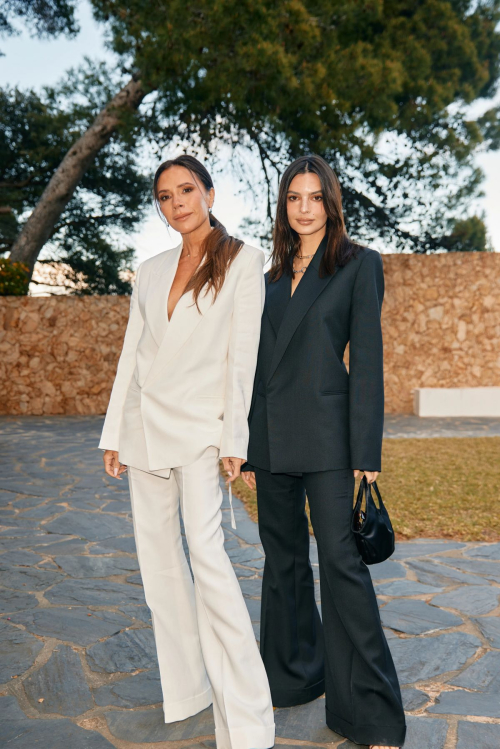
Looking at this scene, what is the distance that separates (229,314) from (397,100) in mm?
11612

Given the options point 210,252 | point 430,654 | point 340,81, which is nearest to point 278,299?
point 210,252

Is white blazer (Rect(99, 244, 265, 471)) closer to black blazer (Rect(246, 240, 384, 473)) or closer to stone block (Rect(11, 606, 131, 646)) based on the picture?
black blazer (Rect(246, 240, 384, 473))

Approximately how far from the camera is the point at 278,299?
7.73 ft

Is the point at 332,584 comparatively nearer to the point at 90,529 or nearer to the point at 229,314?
the point at 229,314

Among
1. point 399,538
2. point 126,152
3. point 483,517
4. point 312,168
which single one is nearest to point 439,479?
point 483,517

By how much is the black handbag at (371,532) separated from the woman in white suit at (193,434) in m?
0.40

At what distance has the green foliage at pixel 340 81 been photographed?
405 inches

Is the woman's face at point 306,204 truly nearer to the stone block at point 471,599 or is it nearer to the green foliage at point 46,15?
the stone block at point 471,599

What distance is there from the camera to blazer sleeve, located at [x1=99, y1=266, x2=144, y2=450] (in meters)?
2.41

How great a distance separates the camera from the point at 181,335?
7.24 feet

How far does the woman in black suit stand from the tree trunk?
1152 centimetres

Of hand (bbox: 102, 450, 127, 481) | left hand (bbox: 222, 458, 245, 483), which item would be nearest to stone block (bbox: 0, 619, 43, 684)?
hand (bbox: 102, 450, 127, 481)

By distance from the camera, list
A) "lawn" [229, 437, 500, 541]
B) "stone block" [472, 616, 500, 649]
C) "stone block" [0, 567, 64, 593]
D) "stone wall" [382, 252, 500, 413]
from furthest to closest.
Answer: "stone wall" [382, 252, 500, 413]
"lawn" [229, 437, 500, 541]
"stone block" [0, 567, 64, 593]
"stone block" [472, 616, 500, 649]

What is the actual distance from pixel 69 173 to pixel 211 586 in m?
12.9
